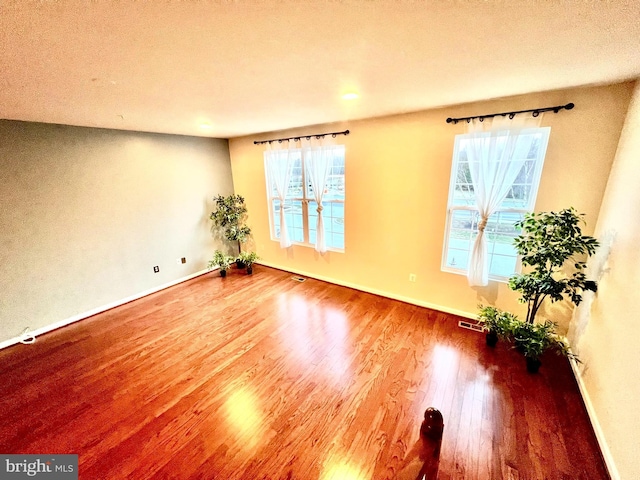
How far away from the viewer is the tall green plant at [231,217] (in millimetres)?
4340

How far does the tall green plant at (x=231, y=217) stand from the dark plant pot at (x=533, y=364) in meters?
4.18

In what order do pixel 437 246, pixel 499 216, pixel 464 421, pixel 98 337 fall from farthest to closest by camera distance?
pixel 437 246 < pixel 98 337 < pixel 499 216 < pixel 464 421

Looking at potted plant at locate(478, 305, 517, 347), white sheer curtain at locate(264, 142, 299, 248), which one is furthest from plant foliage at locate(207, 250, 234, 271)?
potted plant at locate(478, 305, 517, 347)

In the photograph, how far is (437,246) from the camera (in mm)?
2902

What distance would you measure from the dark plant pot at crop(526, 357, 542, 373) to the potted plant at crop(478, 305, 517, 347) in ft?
0.75

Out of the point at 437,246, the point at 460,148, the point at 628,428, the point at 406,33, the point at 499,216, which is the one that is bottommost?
the point at 628,428

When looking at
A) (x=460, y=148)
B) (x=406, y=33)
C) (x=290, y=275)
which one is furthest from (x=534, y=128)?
(x=290, y=275)

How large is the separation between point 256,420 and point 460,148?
121 inches

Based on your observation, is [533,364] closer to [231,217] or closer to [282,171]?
[282,171]

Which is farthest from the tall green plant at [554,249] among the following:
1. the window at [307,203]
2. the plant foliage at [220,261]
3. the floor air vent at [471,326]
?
the plant foliage at [220,261]

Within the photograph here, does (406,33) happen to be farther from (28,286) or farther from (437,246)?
(28,286)

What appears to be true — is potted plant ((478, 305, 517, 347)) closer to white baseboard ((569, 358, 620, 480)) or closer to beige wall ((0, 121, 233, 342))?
white baseboard ((569, 358, 620, 480))

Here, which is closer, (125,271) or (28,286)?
(28,286)

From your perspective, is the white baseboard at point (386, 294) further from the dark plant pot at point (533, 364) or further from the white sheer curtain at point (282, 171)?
the dark plant pot at point (533, 364)
